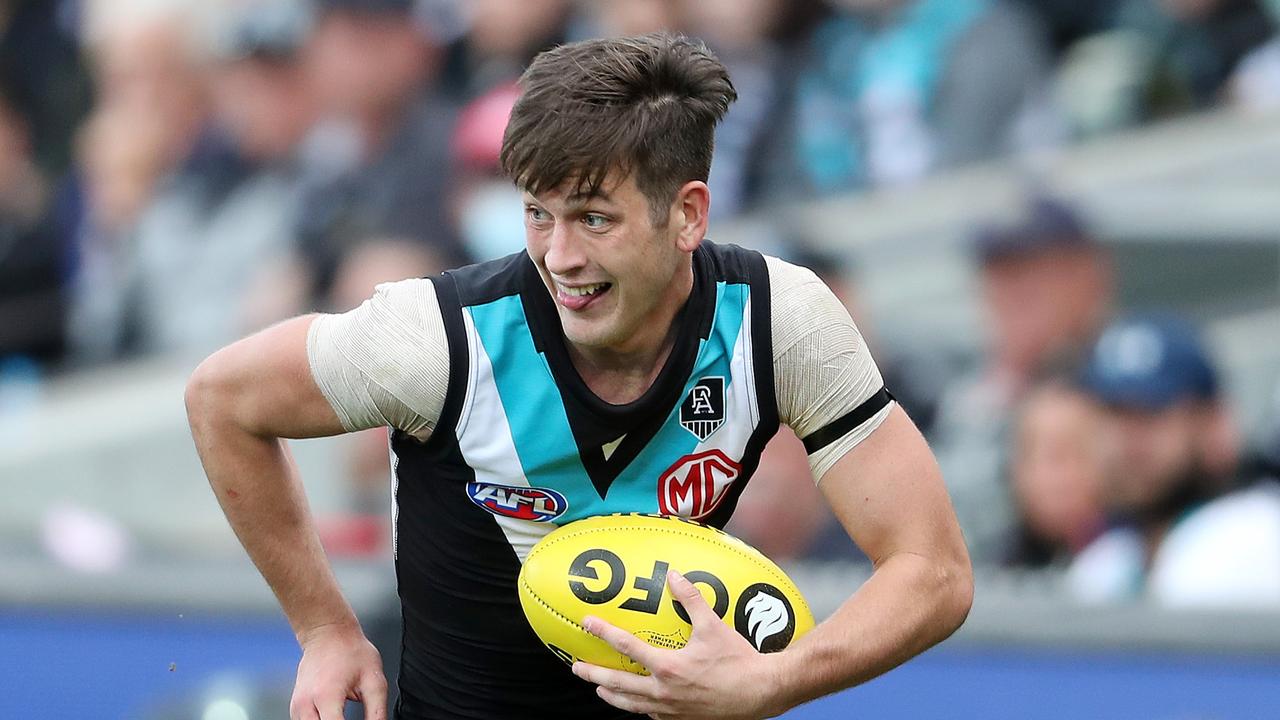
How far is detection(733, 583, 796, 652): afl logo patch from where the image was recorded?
10.9 ft

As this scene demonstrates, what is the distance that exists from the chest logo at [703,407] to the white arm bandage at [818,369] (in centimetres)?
12

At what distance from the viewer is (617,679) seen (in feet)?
10.5

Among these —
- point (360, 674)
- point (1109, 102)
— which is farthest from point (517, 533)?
point (1109, 102)

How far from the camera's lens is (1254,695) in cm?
497

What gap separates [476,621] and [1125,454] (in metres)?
2.98

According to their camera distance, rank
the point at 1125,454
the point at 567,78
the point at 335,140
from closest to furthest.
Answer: the point at 567,78 < the point at 1125,454 < the point at 335,140

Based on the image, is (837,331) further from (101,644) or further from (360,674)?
(101,644)

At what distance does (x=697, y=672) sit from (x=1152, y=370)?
10.7 feet

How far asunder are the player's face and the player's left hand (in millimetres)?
514

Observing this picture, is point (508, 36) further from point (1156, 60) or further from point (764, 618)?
point (764, 618)

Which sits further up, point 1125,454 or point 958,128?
point 958,128

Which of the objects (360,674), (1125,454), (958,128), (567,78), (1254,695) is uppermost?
(958,128)

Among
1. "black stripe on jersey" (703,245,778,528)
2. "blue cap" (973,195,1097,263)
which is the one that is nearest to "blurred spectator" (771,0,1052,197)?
"blue cap" (973,195,1097,263)

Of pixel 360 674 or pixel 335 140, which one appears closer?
pixel 360 674
